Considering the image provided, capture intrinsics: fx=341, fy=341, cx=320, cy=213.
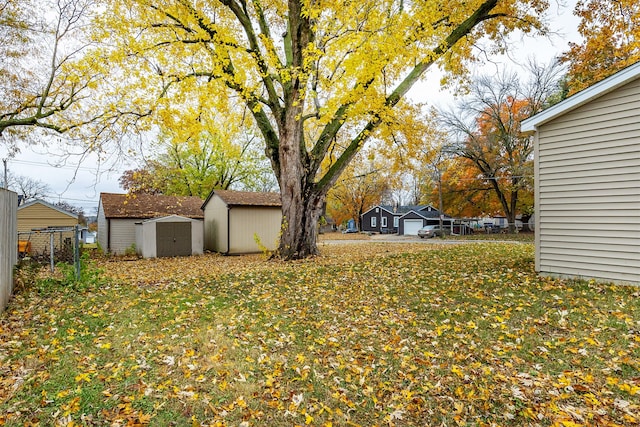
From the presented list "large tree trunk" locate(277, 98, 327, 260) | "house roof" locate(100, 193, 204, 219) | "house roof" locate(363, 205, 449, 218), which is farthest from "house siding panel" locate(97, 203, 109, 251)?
"house roof" locate(363, 205, 449, 218)

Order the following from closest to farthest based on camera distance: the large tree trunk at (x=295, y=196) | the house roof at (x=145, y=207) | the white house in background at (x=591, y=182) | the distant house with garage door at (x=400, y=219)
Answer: the white house in background at (x=591, y=182) < the large tree trunk at (x=295, y=196) < the house roof at (x=145, y=207) < the distant house with garage door at (x=400, y=219)

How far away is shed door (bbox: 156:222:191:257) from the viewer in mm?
16188

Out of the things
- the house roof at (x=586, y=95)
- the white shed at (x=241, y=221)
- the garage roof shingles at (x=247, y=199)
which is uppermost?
the house roof at (x=586, y=95)

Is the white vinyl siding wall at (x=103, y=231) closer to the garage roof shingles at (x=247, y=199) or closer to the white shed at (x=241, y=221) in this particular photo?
the white shed at (x=241, y=221)

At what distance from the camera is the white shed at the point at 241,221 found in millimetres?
16797

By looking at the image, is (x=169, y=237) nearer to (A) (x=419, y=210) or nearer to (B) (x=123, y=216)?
(B) (x=123, y=216)

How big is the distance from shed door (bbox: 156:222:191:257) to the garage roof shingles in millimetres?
2255

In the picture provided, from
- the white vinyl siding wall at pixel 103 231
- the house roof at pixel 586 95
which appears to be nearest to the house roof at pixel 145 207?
the white vinyl siding wall at pixel 103 231

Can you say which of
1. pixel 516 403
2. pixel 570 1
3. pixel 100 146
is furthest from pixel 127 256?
pixel 570 1

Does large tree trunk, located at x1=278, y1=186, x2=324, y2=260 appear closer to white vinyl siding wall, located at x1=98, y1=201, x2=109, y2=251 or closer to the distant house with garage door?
white vinyl siding wall, located at x1=98, y1=201, x2=109, y2=251

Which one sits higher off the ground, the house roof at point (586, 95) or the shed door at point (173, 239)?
the house roof at point (586, 95)

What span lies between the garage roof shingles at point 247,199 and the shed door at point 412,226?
24.2m

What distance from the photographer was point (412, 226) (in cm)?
3962

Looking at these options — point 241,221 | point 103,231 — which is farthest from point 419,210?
point 103,231
